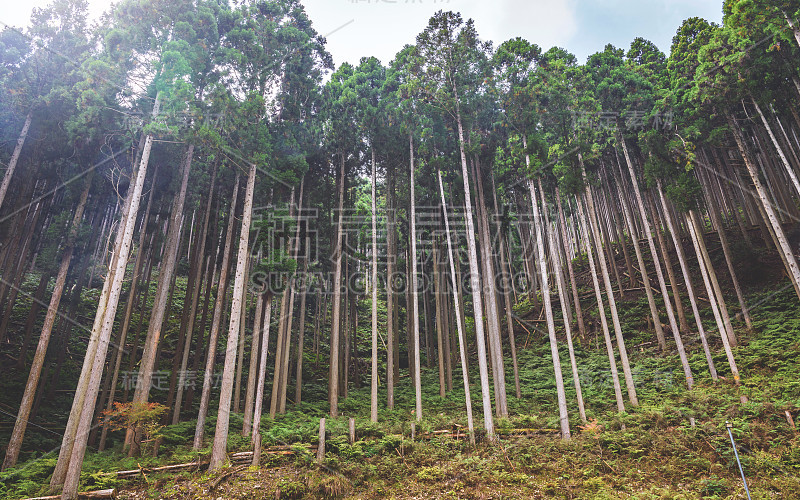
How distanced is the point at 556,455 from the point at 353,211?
12.4m

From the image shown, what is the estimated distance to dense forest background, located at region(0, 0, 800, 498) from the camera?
33.9 ft

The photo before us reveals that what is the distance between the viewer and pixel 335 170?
17516 mm

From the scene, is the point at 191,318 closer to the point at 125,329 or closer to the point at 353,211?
the point at 125,329

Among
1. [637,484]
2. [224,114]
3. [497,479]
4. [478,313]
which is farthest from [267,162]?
[637,484]

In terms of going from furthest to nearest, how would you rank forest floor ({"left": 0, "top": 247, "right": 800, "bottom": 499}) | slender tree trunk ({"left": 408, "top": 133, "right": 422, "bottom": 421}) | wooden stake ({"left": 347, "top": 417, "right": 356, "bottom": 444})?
slender tree trunk ({"left": 408, "top": 133, "right": 422, "bottom": 421})
wooden stake ({"left": 347, "top": 417, "right": 356, "bottom": 444})
forest floor ({"left": 0, "top": 247, "right": 800, "bottom": 499})

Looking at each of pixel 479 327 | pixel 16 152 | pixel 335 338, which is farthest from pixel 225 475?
pixel 16 152

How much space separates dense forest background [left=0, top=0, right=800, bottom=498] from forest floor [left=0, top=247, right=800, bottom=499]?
13 cm

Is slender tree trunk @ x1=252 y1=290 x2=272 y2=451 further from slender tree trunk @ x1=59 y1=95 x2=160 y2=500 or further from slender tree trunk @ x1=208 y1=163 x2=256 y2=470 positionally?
slender tree trunk @ x1=59 y1=95 x2=160 y2=500

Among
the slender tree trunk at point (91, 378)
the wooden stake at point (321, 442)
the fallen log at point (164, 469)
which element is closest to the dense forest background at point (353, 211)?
the slender tree trunk at point (91, 378)

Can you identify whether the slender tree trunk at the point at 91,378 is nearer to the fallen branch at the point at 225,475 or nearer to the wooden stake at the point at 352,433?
the fallen branch at the point at 225,475

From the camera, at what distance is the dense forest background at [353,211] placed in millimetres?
10344

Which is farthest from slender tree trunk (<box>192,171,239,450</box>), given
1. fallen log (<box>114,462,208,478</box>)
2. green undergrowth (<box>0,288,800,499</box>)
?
fallen log (<box>114,462,208,478</box>)

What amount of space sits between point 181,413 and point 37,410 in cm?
485

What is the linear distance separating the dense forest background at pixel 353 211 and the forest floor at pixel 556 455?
127mm
